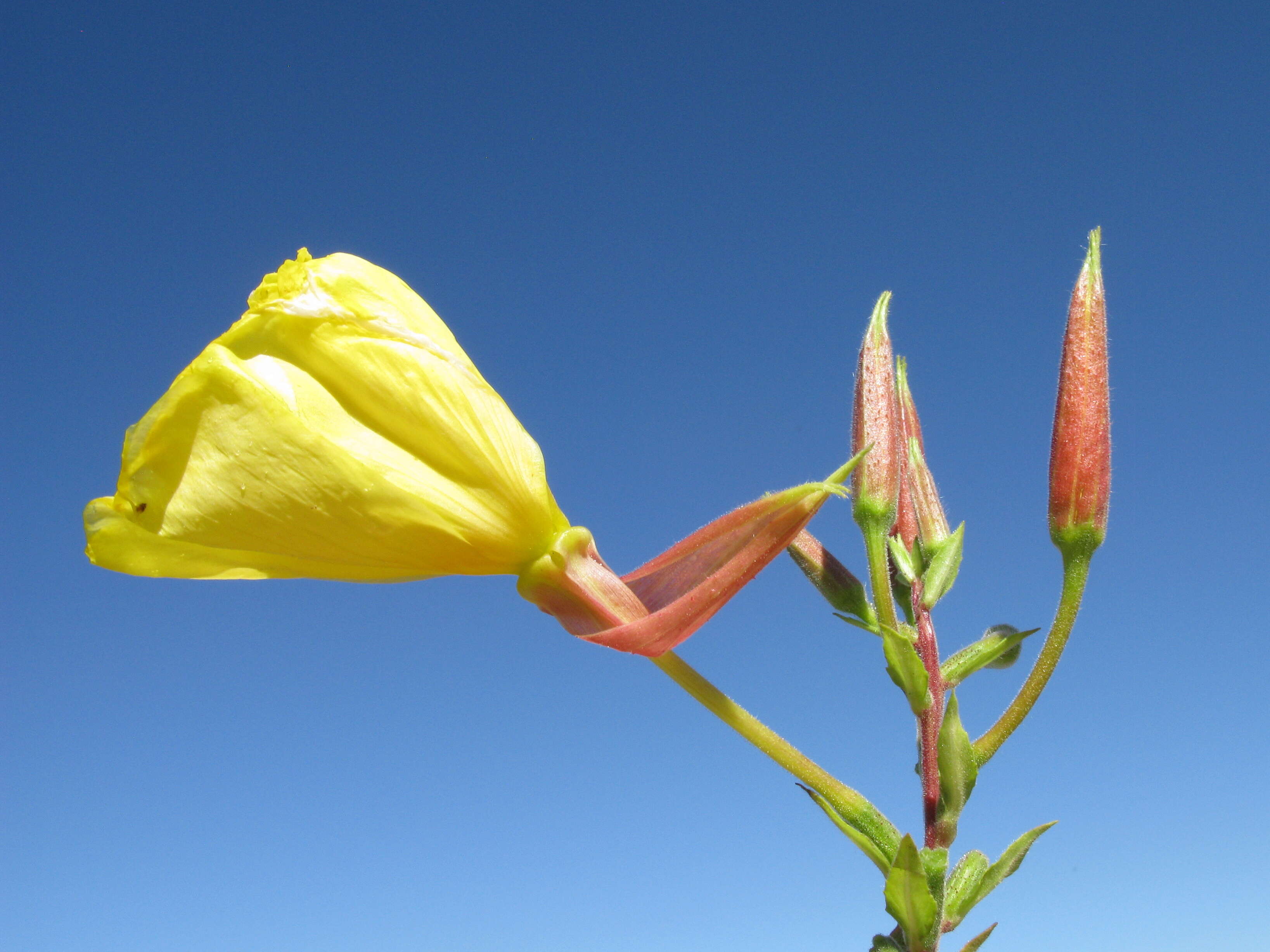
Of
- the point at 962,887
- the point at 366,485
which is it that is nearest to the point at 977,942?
the point at 962,887

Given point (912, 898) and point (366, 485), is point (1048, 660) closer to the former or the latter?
point (912, 898)

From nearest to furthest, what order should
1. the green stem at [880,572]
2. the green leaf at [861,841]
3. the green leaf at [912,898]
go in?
1. the green leaf at [912,898]
2. the green leaf at [861,841]
3. the green stem at [880,572]

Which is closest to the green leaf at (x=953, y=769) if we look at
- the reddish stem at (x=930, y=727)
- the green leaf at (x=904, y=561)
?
the reddish stem at (x=930, y=727)

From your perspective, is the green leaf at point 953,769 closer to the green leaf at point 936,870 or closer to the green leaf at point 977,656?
the green leaf at point 936,870

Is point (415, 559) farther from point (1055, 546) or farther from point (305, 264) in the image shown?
point (1055, 546)

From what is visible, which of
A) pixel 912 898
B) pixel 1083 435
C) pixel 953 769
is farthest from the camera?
pixel 1083 435

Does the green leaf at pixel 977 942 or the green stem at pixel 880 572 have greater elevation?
the green stem at pixel 880 572
